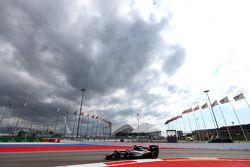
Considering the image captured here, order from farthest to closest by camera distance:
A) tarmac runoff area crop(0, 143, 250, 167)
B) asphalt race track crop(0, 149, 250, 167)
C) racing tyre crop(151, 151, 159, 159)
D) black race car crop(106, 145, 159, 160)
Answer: racing tyre crop(151, 151, 159, 159) → black race car crop(106, 145, 159, 160) → asphalt race track crop(0, 149, 250, 167) → tarmac runoff area crop(0, 143, 250, 167)

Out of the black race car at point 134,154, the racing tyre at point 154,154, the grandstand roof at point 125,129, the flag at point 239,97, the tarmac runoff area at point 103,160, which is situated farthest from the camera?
the grandstand roof at point 125,129

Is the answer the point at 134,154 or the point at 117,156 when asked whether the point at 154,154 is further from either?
the point at 117,156

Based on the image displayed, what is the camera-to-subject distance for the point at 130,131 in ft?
343

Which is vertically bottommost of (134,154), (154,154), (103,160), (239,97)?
(103,160)

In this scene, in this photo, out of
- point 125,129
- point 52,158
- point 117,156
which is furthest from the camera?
point 125,129

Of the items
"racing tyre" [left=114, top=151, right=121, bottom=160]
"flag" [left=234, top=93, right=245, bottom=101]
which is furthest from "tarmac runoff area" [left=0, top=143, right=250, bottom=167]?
"flag" [left=234, top=93, right=245, bottom=101]

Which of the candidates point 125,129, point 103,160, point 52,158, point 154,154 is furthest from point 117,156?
point 125,129

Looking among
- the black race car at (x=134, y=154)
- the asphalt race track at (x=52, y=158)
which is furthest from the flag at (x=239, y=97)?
the black race car at (x=134, y=154)

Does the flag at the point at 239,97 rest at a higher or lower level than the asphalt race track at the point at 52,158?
higher

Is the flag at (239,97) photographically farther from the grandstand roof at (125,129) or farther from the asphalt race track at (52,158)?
the grandstand roof at (125,129)

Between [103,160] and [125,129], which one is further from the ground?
[125,129]

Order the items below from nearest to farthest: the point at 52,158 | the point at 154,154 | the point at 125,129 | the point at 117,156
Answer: the point at 117,156, the point at 52,158, the point at 154,154, the point at 125,129

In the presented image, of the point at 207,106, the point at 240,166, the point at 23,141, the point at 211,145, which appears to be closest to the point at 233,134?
the point at 207,106

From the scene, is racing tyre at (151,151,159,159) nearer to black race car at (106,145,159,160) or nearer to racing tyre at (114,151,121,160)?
black race car at (106,145,159,160)
